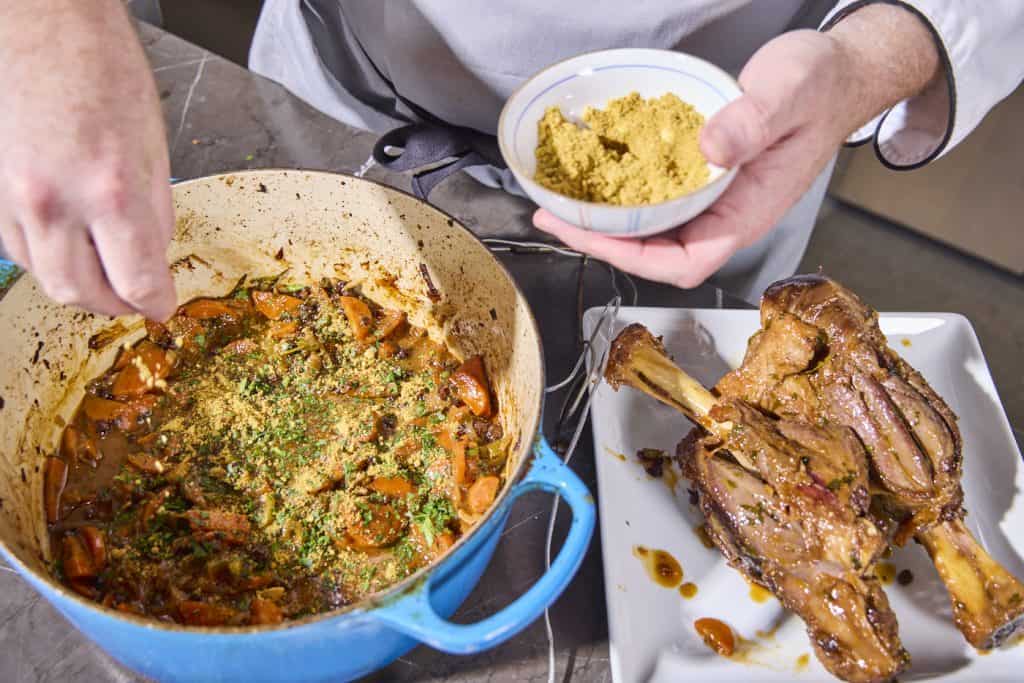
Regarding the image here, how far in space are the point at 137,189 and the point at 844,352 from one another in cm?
99

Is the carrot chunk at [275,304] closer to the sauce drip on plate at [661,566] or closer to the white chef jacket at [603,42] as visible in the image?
the white chef jacket at [603,42]

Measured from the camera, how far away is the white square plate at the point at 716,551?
3.37 ft

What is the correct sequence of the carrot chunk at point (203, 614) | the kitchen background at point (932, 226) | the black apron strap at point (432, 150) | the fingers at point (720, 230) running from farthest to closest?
the kitchen background at point (932, 226) → the black apron strap at point (432, 150) → the fingers at point (720, 230) → the carrot chunk at point (203, 614)

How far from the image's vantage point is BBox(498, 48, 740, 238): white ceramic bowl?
0.89 metres

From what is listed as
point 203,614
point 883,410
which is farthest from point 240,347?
point 883,410

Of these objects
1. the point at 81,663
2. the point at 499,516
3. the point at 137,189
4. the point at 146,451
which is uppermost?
the point at 137,189

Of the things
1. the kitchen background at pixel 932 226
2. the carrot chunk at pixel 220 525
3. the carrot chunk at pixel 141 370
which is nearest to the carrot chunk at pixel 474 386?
the carrot chunk at pixel 220 525

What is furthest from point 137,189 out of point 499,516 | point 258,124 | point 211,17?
point 211,17

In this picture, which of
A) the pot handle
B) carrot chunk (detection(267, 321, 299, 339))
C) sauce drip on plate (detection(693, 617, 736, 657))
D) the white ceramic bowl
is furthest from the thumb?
carrot chunk (detection(267, 321, 299, 339))

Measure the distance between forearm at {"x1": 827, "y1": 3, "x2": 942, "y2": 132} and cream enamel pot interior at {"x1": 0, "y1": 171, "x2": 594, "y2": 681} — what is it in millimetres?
620

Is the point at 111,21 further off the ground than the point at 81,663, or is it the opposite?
the point at 111,21

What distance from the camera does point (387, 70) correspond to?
5.11 ft

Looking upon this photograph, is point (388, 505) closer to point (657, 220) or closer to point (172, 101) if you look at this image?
point (657, 220)

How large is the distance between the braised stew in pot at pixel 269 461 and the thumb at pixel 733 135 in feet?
1.78
